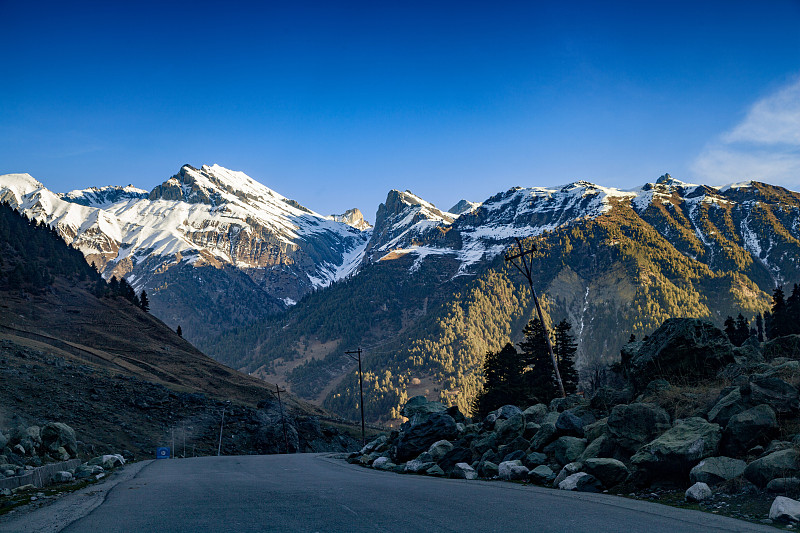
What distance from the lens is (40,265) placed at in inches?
5271

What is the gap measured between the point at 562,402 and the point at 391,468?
26.3 ft

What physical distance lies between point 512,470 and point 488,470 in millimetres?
1387

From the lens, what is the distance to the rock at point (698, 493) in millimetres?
11705

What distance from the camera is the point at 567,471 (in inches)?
615

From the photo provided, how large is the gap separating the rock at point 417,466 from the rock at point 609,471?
799 centimetres

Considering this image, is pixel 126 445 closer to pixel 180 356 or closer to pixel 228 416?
pixel 228 416

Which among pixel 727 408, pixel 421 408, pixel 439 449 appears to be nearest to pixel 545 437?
pixel 439 449

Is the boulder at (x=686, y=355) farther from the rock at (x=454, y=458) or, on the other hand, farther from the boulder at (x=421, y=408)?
the boulder at (x=421, y=408)

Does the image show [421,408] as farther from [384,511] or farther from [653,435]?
[384,511]

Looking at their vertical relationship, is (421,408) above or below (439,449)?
above

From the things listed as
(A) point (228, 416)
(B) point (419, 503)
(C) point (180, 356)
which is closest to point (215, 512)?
(B) point (419, 503)

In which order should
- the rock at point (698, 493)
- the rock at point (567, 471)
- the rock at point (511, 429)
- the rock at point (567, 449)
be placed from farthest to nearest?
the rock at point (511, 429), the rock at point (567, 449), the rock at point (567, 471), the rock at point (698, 493)

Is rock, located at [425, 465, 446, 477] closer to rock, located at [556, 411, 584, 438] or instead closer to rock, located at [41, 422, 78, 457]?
rock, located at [556, 411, 584, 438]

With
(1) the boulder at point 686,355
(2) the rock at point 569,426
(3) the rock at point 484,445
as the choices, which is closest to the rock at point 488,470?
(3) the rock at point 484,445
